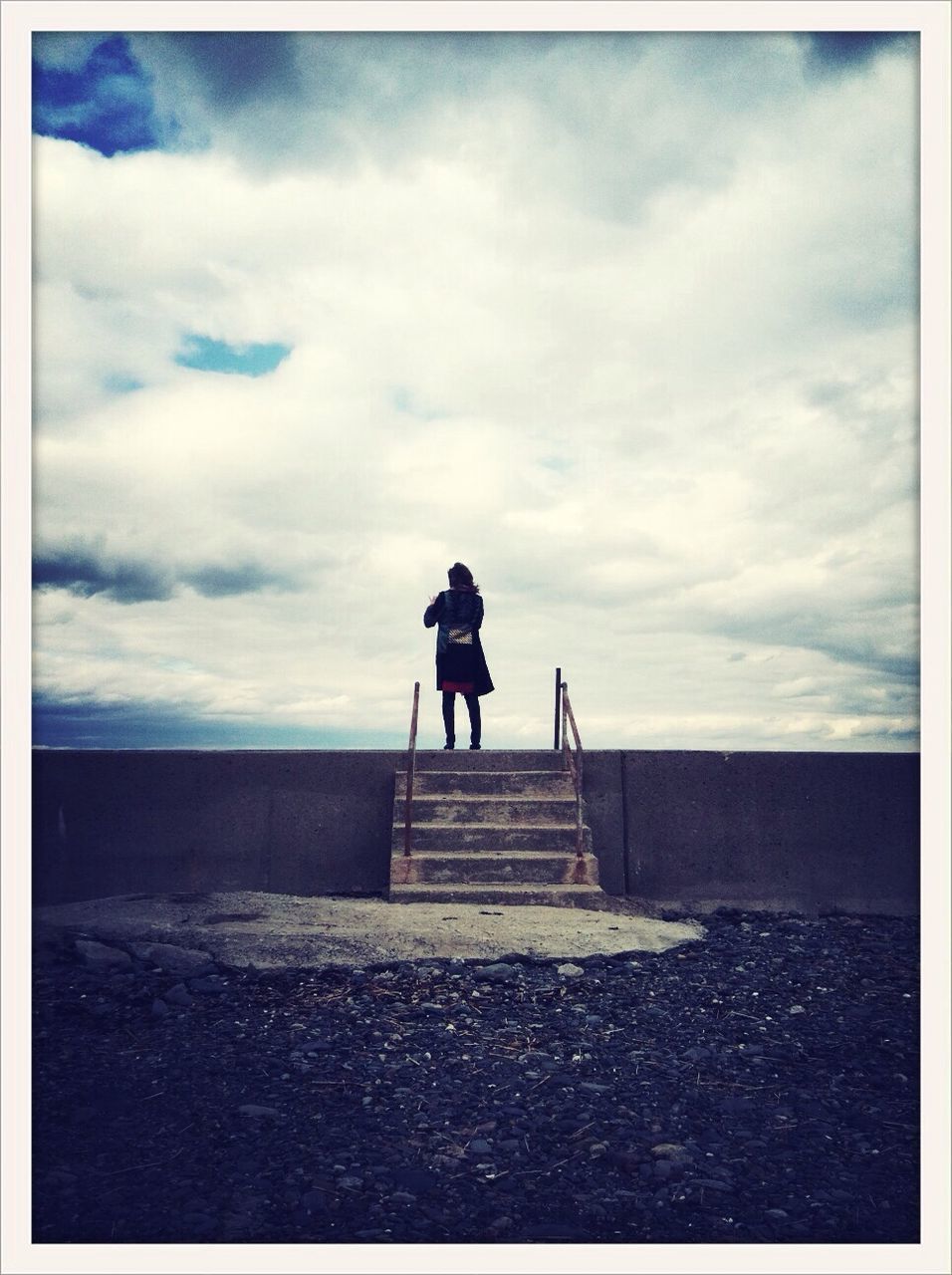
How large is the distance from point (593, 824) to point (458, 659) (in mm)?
2026

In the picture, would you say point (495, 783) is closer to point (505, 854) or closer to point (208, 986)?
point (505, 854)

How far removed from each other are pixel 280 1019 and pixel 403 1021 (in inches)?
25.3

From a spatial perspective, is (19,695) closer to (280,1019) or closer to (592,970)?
(280,1019)

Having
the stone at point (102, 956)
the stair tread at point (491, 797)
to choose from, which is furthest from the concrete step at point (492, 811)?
the stone at point (102, 956)

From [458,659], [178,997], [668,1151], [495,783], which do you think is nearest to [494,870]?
[495,783]

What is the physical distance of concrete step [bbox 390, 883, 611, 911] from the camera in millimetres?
7680

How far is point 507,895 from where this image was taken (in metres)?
7.68

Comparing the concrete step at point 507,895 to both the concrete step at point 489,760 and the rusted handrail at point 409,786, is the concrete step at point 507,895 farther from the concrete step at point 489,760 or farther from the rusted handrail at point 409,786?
the concrete step at point 489,760

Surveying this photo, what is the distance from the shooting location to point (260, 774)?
27.6ft

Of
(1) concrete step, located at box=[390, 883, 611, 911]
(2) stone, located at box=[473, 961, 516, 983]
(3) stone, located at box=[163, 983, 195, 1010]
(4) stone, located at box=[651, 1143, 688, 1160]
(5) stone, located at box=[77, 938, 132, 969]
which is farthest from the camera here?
(1) concrete step, located at box=[390, 883, 611, 911]

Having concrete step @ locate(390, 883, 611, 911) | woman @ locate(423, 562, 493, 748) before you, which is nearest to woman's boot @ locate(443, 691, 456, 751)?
woman @ locate(423, 562, 493, 748)

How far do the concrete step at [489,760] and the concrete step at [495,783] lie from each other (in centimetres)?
13

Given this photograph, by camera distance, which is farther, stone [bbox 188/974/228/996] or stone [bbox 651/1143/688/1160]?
stone [bbox 188/974/228/996]

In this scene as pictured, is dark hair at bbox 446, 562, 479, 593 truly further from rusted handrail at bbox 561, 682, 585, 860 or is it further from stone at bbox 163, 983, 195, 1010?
stone at bbox 163, 983, 195, 1010
